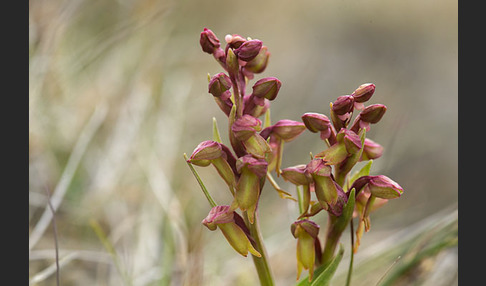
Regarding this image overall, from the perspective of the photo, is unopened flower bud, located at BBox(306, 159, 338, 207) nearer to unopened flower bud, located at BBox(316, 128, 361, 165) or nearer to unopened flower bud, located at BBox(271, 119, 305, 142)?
unopened flower bud, located at BBox(316, 128, 361, 165)

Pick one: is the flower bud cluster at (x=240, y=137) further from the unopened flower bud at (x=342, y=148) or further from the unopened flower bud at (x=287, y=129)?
the unopened flower bud at (x=342, y=148)

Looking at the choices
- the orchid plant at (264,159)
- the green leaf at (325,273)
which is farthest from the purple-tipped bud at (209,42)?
the green leaf at (325,273)

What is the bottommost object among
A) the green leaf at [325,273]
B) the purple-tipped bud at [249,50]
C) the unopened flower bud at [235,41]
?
the green leaf at [325,273]

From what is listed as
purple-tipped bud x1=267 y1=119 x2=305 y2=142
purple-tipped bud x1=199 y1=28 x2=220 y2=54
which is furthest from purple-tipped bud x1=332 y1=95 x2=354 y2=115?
purple-tipped bud x1=199 y1=28 x2=220 y2=54

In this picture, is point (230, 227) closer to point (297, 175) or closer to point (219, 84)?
point (297, 175)

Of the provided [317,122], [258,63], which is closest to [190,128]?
[258,63]

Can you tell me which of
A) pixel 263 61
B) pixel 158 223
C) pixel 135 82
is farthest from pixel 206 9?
pixel 263 61

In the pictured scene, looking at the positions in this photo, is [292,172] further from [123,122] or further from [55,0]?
[55,0]
